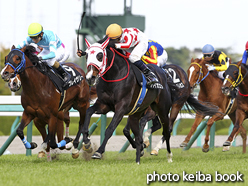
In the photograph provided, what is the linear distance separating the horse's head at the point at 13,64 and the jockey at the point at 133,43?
1125 mm

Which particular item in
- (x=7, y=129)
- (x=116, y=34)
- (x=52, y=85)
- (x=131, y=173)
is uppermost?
(x=116, y=34)

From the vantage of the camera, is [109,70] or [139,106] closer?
[109,70]

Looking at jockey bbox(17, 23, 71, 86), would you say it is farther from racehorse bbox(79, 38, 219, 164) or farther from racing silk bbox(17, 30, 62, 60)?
racehorse bbox(79, 38, 219, 164)

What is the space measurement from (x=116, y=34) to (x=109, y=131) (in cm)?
120

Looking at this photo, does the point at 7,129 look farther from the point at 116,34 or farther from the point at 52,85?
the point at 116,34

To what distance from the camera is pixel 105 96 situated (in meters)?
5.04

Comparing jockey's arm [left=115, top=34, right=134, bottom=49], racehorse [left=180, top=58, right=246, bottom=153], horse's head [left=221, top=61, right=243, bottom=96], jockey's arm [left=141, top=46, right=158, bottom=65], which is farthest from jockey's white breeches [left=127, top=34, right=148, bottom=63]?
racehorse [left=180, top=58, right=246, bottom=153]

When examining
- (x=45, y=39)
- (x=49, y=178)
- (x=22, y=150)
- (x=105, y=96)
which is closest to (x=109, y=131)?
(x=105, y=96)

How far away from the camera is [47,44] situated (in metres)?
5.91

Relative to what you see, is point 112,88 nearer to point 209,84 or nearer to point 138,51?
point 138,51

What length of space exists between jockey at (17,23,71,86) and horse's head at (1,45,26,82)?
0.38m

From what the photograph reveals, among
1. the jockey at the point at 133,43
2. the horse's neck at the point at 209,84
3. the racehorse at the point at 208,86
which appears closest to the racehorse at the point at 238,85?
the racehorse at the point at 208,86

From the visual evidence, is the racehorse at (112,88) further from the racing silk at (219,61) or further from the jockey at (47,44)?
the racing silk at (219,61)

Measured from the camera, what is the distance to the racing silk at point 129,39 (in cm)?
520
